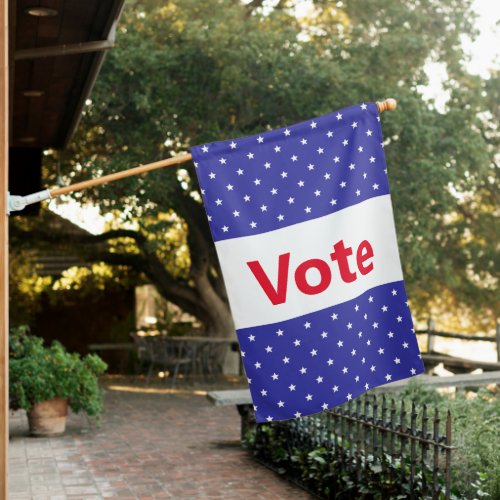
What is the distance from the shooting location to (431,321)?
60.8ft

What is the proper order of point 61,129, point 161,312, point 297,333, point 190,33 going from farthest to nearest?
point 161,312
point 190,33
point 61,129
point 297,333

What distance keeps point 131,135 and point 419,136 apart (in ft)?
15.4

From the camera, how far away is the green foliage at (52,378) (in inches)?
424

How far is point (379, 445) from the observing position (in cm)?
746

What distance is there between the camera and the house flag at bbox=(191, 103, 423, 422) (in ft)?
16.0

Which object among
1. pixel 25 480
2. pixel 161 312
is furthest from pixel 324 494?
pixel 161 312

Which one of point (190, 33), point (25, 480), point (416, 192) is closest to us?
point (25, 480)

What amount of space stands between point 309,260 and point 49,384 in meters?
6.64

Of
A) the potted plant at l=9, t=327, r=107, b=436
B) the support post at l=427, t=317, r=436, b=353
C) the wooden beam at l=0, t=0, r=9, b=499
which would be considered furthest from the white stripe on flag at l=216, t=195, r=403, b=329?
the support post at l=427, t=317, r=436, b=353

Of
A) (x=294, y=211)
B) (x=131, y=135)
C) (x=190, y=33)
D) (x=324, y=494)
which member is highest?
(x=190, y=33)

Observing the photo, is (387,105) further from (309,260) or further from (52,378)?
(52,378)

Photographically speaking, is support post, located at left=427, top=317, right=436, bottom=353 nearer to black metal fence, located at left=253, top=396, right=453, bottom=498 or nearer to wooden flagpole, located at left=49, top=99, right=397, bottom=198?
black metal fence, located at left=253, top=396, right=453, bottom=498

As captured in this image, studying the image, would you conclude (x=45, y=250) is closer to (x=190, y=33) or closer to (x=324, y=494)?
(x=190, y=33)

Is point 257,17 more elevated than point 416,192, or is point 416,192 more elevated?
point 257,17
